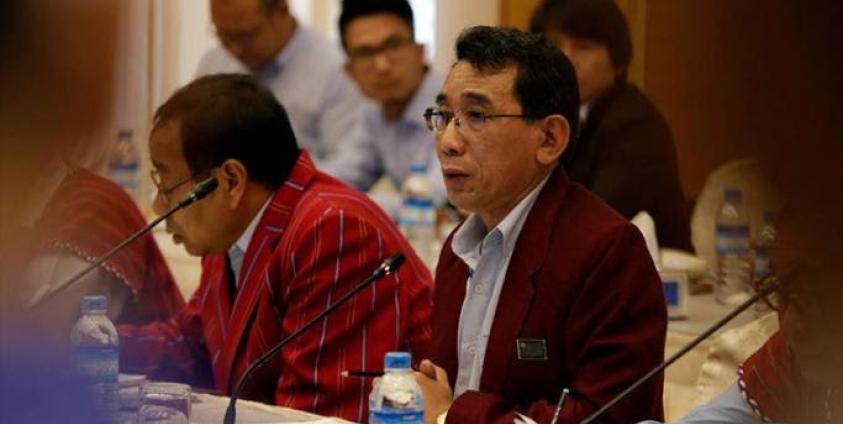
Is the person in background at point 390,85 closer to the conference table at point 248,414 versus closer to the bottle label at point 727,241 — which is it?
the bottle label at point 727,241

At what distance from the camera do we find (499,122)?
2.10 meters

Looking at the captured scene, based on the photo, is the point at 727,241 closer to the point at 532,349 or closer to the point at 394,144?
the point at 532,349

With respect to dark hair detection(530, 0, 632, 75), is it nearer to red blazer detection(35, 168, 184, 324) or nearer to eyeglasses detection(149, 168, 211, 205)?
red blazer detection(35, 168, 184, 324)

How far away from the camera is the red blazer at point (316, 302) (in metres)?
2.36

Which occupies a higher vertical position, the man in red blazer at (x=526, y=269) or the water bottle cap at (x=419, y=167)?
the man in red blazer at (x=526, y=269)

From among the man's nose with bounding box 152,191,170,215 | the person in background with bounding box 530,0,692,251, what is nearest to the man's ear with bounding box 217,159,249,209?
the man's nose with bounding box 152,191,170,215

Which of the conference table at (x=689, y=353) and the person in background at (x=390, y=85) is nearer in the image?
the conference table at (x=689, y=353)

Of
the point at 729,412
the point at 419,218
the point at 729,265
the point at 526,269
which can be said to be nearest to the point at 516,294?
the point at 526,269

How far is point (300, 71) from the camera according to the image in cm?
489

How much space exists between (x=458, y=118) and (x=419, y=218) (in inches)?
81.6

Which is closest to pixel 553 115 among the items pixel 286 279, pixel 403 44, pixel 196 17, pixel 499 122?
pixel 499 122

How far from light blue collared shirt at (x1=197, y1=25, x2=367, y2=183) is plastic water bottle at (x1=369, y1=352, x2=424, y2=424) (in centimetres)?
297

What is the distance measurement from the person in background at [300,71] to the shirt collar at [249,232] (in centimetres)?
213

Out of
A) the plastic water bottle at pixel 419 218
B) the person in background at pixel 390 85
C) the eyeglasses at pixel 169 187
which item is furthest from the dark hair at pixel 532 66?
the person in background at pixel 390 85
